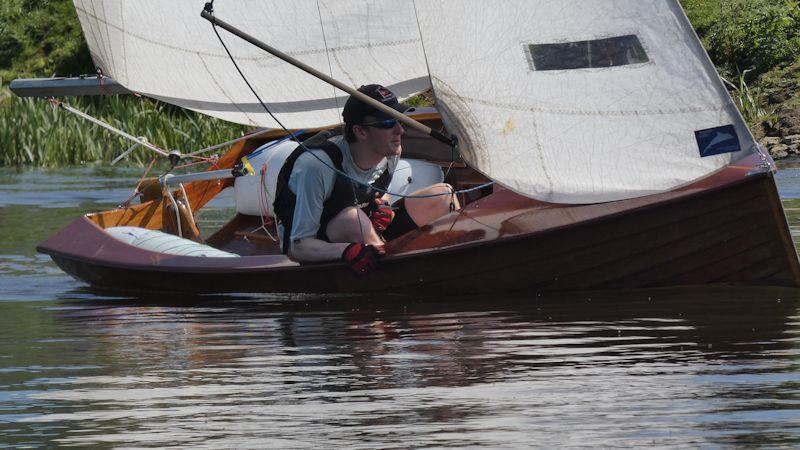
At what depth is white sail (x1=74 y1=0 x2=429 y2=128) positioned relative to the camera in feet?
38.5

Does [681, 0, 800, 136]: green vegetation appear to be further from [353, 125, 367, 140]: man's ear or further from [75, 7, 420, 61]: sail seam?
[353, 125, 367, 140]: man's ear

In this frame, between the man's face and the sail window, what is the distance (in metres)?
0.83

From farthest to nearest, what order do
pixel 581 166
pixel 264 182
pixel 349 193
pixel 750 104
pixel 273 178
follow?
pixel 750 104, pixel 264 182, pixel 273 178, pixel 349 193, pixel 581 166

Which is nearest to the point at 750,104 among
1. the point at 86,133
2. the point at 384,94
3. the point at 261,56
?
the point at 86,133

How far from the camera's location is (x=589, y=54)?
9414 millimetres

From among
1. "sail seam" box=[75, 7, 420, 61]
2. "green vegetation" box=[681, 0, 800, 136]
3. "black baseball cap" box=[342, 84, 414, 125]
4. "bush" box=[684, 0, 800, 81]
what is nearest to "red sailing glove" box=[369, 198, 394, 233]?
"black baseball cap" box=[342, 84, 414, 125]

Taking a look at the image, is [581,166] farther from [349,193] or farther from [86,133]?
[86,133]

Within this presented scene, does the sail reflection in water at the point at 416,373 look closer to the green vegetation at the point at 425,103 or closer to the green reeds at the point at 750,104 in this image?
the green reeds at the point at 750,104

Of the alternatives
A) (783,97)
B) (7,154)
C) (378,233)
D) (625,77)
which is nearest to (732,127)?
(625,77)

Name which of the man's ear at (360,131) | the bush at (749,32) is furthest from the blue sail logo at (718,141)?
the bush at (749,32)

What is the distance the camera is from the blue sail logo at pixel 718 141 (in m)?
9.18

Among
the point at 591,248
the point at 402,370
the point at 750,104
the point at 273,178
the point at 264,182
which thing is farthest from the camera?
the point at 750,104

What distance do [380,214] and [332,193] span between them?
44 cm

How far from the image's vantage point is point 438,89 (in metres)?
9.55
